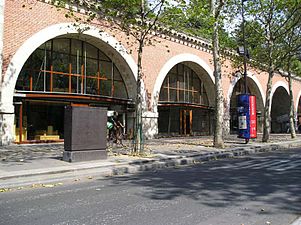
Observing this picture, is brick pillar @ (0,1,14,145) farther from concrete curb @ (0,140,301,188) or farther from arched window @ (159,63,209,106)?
arched window @ (159,63,209,106)

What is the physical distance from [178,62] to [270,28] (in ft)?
24.8

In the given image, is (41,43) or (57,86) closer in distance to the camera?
(41,43)

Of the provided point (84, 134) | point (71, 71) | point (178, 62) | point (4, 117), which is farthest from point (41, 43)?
point (178, 62)

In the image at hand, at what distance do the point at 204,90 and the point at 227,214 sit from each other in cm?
2618

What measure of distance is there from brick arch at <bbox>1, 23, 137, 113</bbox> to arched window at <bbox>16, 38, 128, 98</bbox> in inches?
36.5

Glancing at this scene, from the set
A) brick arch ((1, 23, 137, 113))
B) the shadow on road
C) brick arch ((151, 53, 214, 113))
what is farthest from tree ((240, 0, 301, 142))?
the shadow on road

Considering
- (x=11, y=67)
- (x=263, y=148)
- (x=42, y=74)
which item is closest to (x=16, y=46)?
(x=11, y=67)

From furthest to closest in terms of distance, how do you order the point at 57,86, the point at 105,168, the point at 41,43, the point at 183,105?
the point at 183,105, the point at 57,86, the point at 41,43, the point at 105,168

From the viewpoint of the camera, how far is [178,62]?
25.9m

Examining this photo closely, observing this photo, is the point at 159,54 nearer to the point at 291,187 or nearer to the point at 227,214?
the point at 291,187

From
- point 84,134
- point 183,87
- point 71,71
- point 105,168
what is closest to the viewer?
point 105,168

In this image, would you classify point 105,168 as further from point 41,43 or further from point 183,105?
point 183,105

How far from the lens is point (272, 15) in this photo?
2042 cm

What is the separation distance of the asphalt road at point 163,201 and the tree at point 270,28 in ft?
Answer: 44.0
